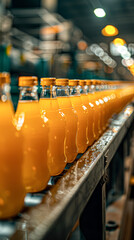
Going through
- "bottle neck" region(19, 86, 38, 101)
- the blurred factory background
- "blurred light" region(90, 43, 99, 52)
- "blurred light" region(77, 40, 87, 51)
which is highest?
"blurred light" region(90, 43, 99, 52)

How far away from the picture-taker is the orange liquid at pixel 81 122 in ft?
3.10

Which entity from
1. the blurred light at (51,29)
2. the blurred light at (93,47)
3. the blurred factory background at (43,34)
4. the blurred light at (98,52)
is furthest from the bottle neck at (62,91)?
the blurred light at (98,52)

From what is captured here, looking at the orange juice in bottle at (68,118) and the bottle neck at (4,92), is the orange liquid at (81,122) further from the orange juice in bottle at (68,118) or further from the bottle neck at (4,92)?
the bottle neck at (4,92)

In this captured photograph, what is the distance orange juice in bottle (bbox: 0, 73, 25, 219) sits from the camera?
51cm

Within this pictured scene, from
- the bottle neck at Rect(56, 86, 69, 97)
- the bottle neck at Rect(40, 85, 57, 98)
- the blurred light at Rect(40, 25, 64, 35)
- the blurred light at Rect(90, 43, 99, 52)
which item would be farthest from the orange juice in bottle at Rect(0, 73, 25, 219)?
the blurred light at Rect(90, 43, 99, 52)

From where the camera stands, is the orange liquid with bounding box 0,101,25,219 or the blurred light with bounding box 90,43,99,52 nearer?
the orange liquid with bounding box 0,101,25,219

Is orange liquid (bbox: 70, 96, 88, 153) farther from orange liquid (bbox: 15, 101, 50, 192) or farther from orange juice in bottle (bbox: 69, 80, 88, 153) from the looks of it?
orange liquid (bbox: 15, 101, 50, 192)

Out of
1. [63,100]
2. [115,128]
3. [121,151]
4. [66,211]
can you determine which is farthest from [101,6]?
[66,211]

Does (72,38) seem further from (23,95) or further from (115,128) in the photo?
(23,95)

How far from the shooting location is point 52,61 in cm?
635

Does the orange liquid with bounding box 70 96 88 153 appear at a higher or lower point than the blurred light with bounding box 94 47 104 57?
lower

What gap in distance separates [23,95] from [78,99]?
0.37 metres

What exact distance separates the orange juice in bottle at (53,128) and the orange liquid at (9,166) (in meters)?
0.18

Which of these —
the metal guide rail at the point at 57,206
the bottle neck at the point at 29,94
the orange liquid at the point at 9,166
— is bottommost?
the metal guide rail at the point at 57,206
